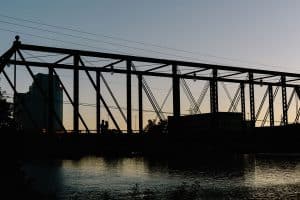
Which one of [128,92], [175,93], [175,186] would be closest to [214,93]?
[175,93]

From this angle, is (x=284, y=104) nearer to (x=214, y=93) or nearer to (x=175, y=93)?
(x=214, y=93)

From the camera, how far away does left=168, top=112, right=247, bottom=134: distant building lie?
5162cm

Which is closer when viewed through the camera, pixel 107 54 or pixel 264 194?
pixel 264 194

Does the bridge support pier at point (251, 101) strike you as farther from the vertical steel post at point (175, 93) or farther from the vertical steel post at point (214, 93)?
the vertical steel post at point (175, 93)

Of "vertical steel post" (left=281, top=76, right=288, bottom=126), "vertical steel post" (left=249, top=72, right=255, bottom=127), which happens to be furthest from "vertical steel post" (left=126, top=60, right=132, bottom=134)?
"vertical steel post" (left=281, top=76, right=288, bottom=126)

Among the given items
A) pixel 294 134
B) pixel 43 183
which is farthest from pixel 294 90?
pixel 43 183

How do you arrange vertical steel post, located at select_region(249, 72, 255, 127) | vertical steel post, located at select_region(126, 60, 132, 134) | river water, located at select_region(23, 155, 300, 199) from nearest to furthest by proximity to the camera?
1. river water, located at select_region(23, 155, 300, 199)
2. vertical steel post, located at select_region(126, 60, 132, 134)
3. vertical steel post, located at select_region(249, 72, 255, 127)

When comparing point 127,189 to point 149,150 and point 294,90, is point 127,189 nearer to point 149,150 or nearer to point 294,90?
point 149,150

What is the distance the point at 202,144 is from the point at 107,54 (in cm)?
1513

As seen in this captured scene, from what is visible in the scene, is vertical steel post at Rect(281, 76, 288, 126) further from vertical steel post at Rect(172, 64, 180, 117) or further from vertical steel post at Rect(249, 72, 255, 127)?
vertical steel post at Rect(172, 64, 180, 117)

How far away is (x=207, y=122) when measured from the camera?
59031 millimetres

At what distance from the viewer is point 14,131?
2042cm

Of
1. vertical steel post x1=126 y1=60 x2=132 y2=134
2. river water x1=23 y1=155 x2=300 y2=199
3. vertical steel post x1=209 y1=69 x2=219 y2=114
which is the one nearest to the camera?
river water x1=23 y1=155 x2=300 y2=199

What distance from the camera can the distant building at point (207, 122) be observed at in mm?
51619
